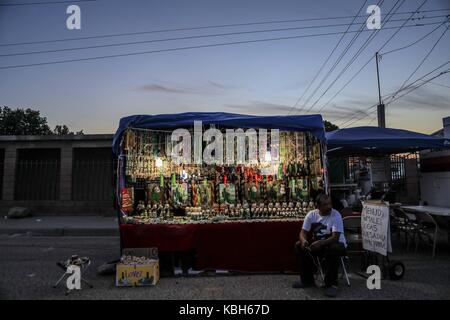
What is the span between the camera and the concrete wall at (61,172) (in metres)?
14.6

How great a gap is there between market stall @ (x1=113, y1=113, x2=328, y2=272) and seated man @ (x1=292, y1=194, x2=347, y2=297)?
60cm

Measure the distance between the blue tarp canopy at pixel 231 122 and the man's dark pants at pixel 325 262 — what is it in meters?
2.02

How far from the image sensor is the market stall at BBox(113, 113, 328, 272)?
Result: 6.02 m

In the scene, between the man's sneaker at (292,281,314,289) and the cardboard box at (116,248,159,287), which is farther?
the cardboard box at (116,248,159,287)

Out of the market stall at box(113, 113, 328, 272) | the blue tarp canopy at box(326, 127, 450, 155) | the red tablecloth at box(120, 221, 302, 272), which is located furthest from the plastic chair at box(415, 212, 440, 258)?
the red tablecloth at box(120, 221, 302, 272)

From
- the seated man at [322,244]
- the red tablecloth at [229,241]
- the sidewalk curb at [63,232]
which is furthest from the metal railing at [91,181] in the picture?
the seated man at [322,244]

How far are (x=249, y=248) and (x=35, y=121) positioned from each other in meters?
26.8

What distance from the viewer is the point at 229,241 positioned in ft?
19.8

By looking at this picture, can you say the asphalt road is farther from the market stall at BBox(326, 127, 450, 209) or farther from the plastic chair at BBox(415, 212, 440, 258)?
the market stall at BBox(326, 127, 450, 209)

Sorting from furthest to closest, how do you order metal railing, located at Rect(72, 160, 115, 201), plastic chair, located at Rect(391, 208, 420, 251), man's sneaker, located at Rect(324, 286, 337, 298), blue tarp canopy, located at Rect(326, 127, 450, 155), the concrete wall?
1. metal railing, located at Rect(72, 160, 115, 201)
2. the concrete wall
3. blue tarp canopy, located at Rect(326, 127, 450, 155)
4. plastic chair, located at Rect(391, 208, 420, 251)
5. man's sneaker, located at Rect(324, 286, 337, 298)

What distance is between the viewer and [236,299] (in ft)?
15.8

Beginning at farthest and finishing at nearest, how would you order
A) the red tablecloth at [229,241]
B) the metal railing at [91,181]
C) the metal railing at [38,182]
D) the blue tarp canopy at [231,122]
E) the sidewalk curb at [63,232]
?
1. the metal railing at [38,182]
2. the metal railing at [91,181]
3. the sidewalk curb at [63,232]
4. the blue tarp canopy at [231,122]
5. the red tablecloth at [229,241]

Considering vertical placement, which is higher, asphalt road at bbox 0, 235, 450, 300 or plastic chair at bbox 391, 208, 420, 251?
plastic chair at bbox 391, 208, 420, 251

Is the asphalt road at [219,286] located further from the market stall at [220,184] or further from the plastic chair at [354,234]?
the plastic chair at [354,234]
